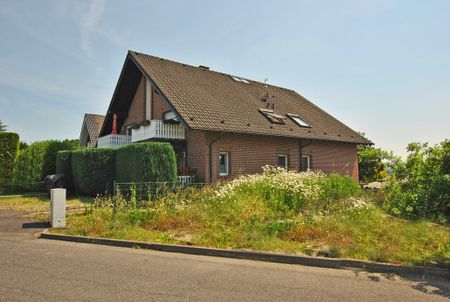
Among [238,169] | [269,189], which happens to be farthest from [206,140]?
[269,189]

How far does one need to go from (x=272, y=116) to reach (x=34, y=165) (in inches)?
538

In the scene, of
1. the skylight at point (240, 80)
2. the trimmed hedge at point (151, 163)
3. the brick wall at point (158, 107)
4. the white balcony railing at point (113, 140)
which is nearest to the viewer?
the trimmed hedge at point (151, 163)

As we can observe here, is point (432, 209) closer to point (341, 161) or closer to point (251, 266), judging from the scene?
point (251, 266)

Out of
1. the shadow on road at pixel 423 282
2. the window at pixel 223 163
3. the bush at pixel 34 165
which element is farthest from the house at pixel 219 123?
the shadow on road at pixel 423 282

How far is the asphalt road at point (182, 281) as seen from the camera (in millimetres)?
4605

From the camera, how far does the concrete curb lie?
5598mm

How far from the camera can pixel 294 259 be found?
6.38 metres

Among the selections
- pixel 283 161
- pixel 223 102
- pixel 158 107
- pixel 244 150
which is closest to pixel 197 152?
pixel 244 150

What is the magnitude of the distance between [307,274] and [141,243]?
148 inches

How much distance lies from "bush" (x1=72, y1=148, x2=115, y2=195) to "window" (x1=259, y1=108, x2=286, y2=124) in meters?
8.64

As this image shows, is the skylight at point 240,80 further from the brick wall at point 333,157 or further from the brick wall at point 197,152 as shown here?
the brick wall at point 197,152

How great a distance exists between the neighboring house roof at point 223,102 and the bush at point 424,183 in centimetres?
850

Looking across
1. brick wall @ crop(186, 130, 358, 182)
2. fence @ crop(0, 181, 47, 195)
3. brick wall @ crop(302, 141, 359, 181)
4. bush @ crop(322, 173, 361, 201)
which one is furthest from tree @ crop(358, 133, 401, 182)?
fence @ crop(0, 181, 47, 195)

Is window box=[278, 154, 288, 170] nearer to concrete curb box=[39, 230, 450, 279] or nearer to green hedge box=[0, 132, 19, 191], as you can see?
concrete curb box=[39, 230, 450, 279]
